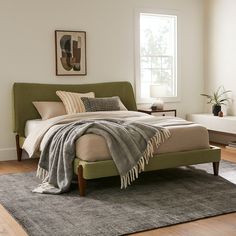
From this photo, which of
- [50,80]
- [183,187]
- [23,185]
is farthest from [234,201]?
[50,80]

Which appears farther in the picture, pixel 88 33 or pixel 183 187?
pixel 88 33

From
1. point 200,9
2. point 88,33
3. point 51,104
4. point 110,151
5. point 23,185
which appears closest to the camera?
point 110,151

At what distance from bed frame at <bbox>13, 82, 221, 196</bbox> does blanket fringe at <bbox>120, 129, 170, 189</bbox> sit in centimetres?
10

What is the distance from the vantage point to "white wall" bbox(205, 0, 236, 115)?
23.9ft

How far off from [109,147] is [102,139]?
0.11 m

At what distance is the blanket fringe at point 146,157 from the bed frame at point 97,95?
0.10 metres

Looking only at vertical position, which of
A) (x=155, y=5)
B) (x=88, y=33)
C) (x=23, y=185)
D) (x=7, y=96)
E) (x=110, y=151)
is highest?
(x=155, y=5)

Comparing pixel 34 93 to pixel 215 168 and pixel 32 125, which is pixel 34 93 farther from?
pixel 215 168

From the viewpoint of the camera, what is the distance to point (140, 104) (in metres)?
7.38

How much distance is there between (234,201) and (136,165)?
100 centimetres

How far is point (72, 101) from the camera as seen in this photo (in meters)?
6.22

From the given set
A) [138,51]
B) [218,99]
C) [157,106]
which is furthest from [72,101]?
[218,99]

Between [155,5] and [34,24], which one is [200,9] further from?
[34,24]

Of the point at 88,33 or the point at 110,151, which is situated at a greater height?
the point at 88,33
